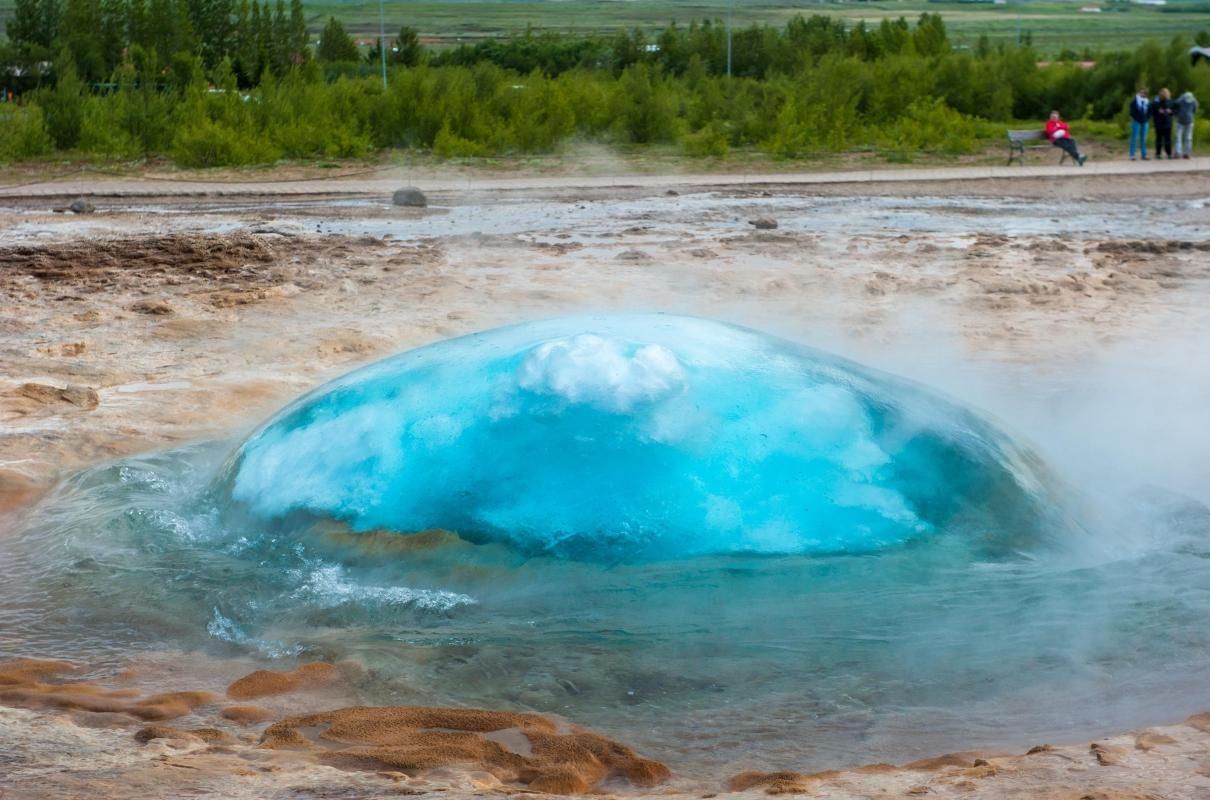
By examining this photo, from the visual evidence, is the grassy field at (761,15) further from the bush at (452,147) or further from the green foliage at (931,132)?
the bush at (452,147)

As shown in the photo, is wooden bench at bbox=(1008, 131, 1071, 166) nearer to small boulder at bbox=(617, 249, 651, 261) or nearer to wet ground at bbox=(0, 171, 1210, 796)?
wet ground at bbox=(0, 171, 1210, 796)

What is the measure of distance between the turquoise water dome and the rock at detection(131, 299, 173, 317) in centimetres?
505

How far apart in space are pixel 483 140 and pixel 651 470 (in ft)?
60.6

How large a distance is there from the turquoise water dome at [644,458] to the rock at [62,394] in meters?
2.60

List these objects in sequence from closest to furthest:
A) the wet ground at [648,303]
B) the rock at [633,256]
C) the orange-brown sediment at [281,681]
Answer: the orange-brown sediment at [281,681] → the wet ground at [648,303] → the rock at [633,256]

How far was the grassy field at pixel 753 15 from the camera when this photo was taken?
7550 cm

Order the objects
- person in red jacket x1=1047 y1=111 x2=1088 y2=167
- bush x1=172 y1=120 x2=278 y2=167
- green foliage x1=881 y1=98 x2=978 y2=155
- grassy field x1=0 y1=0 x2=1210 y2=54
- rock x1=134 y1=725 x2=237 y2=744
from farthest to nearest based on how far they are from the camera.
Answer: grassy field x1=0 y1=0 x2=1210 y2=54, green foliage x1=881 y1=98 x2=978 y2=155, bush x1=172 y1=120 x2=278 y2=167, person in red jacket x1=1047 y1=111 x2=1088 y2=167, rock x1=134 y1=725 x2=237 y2=744

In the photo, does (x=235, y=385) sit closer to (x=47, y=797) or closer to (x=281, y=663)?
(x=281, y=663)

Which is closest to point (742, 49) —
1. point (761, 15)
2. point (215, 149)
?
point (215, 149)

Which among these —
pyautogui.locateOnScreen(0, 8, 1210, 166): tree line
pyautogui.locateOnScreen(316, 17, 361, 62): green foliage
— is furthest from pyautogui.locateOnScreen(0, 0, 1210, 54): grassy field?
pyautogui.locateOnScreen(0, 8, 1210, 166): tree line

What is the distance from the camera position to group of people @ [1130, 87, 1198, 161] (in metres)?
21.6

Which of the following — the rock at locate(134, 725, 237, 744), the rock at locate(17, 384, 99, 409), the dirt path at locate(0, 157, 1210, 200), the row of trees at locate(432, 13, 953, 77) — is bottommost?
the rock at locate(134, 725, 237, 744)

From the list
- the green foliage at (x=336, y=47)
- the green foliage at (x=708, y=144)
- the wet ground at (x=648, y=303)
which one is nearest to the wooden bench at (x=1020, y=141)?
the green foliage at (x=708, y=144)

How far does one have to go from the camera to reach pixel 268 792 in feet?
11.0
